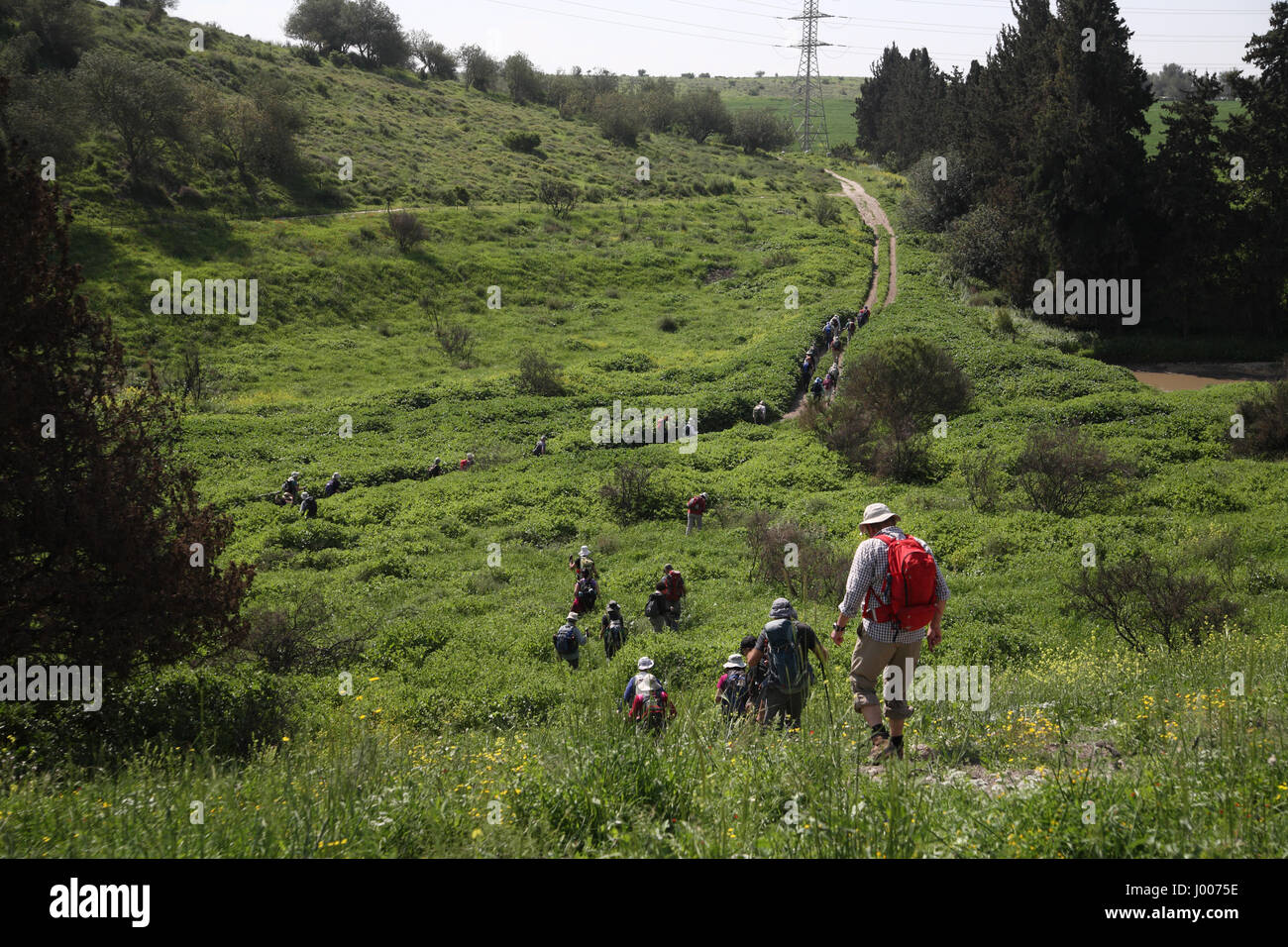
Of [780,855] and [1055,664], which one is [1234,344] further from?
[780,855]

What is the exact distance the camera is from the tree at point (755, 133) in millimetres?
101625

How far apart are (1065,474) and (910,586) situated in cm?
1459

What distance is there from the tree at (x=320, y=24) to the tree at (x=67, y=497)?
101560 mm

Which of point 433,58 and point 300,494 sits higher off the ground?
point 433,58

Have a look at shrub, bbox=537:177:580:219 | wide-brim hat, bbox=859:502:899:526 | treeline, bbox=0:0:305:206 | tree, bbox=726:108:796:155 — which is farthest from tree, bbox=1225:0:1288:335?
tree, bbox=726:108:796:155

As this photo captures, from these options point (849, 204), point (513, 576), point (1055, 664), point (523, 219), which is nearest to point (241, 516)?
point (513, 576)

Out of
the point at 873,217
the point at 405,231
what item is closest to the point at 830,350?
the point at 405,231

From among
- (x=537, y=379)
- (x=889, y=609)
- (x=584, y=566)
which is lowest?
(x=584, y=566)

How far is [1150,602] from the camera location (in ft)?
37.9

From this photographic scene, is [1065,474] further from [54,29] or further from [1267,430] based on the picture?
[54,29]

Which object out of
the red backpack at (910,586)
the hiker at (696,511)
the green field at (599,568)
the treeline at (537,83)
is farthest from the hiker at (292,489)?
the treeline at (537,83)

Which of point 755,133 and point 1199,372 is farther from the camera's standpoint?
point 755,133

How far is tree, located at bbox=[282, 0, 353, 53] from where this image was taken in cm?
9269

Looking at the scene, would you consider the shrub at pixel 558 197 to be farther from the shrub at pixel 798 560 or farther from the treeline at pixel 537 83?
the shrub at pixel 798 560
